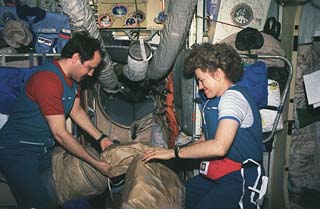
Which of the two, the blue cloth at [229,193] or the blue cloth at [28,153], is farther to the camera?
the blue cloth at [28,153]

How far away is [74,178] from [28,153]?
0.44 metres

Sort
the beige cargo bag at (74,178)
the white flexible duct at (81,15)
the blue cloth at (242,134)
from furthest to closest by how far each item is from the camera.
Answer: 1. the white flexible duct at (81,15)
2. the beige cargo bag at (74,178)
3. the blue cloth at (242,134)

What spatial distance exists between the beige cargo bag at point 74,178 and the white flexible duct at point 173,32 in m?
1.13

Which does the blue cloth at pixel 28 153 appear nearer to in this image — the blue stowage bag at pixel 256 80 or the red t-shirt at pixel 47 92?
the red t-shirt at pixel 47 92

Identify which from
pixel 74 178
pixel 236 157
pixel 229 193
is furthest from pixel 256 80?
pixel 74 178

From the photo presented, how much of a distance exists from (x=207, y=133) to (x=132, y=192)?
712 mm

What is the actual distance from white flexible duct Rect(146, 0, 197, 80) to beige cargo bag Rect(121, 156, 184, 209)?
105 centimetres

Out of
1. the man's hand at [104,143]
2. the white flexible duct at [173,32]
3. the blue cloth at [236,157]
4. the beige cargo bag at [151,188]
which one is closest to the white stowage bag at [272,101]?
the blue cloth at [236,157]

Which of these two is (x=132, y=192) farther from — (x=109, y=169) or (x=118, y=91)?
(x=118, y=91)

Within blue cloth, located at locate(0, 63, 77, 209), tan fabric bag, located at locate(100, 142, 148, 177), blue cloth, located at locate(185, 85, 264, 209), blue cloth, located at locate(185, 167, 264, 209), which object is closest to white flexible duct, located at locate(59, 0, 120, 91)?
blue cloth, located at locate(0, 63, 77, 209)

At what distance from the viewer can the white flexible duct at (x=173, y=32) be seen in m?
2.87

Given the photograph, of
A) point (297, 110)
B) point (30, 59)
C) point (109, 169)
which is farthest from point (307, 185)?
point (30, 59)

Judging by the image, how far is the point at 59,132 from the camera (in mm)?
2617

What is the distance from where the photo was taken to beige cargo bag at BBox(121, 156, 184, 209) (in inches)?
93.5
